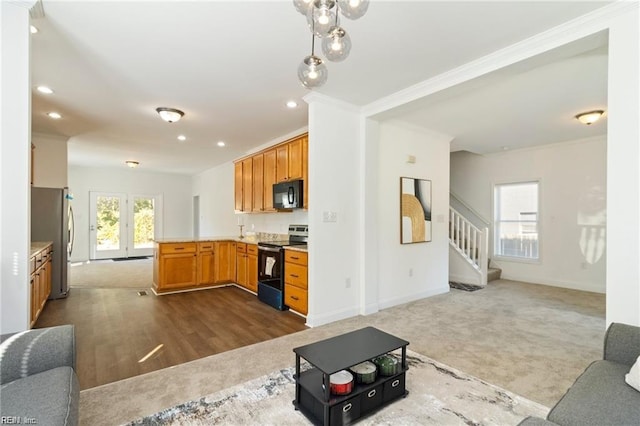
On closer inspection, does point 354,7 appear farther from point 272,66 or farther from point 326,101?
point 326,101

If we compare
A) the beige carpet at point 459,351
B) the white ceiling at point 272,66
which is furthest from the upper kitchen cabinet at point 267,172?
the beige carpet at point 459,351

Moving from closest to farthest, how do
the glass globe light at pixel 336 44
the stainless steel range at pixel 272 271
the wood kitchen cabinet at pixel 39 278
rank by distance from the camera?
the glass globe light at pixel 336 44 → the wood kitchen cabinet at pixel 39 278 → the stainless steel range at pixel 272 271

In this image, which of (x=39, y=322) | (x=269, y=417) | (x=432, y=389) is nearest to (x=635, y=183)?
(x=432, y=389)

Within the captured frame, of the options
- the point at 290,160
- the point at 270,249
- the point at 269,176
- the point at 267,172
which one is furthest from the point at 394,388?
the point at 267,172

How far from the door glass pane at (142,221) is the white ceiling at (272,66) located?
456 centimetres

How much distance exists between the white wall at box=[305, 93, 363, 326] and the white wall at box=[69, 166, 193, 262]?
7.71 m

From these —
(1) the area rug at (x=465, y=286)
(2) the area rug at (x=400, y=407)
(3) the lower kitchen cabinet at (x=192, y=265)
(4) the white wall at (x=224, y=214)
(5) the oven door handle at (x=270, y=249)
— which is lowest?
(1) the area rug at (x=465, y=286)

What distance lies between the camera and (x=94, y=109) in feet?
13.1

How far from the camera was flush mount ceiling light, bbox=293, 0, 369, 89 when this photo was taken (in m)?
1.41

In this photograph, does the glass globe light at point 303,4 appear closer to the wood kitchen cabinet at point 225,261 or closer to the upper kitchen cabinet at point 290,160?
the upper kitchen cabinet at point 290,160

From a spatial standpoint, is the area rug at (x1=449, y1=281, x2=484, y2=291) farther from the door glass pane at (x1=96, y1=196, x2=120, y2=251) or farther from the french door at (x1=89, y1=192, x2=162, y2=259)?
the door glass pane at (x1=96, y1=196, x2=120, y2=251)

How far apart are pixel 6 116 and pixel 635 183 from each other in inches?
156

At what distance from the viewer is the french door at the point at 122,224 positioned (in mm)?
8594

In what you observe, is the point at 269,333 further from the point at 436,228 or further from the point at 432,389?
the point at 436,228
